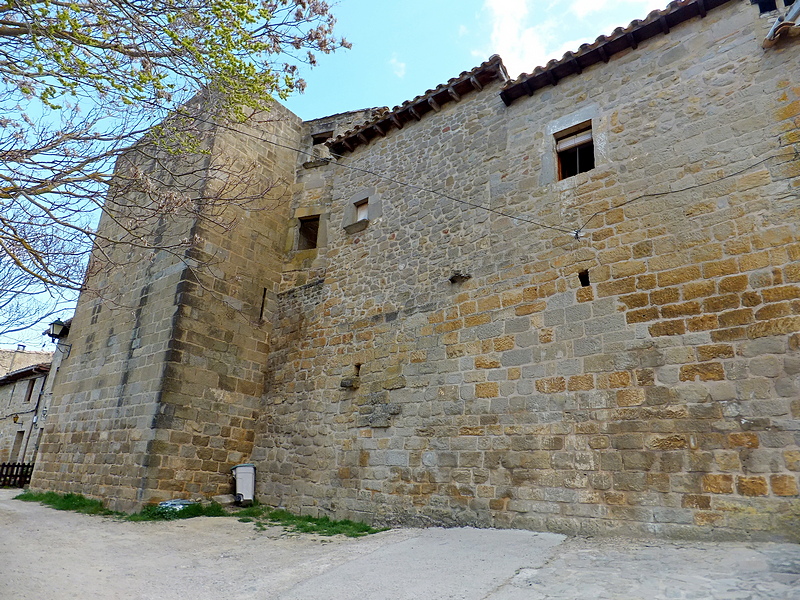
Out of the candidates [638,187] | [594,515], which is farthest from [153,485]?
[638,187]

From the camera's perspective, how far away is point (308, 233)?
11.4 meters

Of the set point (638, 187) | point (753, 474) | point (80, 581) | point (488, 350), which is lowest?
point (80, 581)

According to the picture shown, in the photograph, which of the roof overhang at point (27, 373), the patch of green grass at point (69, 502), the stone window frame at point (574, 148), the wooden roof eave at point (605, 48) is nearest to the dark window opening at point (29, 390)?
the roof overhang at point (27, 373)

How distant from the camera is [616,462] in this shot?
540 cm

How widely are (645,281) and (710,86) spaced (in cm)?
239

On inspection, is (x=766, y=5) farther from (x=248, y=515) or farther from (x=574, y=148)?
(x=248, y=515)

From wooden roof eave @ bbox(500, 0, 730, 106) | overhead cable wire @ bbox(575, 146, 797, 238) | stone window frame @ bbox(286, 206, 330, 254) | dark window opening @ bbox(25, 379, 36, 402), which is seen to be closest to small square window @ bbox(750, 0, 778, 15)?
wooden roof eave @ bbox(500, 0, 730, 106)

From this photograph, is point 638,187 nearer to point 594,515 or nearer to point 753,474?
point 753,474

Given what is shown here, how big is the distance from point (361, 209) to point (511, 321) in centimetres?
420

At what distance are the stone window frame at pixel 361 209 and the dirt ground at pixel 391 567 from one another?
5089 millimetres

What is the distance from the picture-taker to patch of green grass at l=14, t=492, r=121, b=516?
27.6 ft

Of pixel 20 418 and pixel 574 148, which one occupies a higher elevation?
pixel 574 148

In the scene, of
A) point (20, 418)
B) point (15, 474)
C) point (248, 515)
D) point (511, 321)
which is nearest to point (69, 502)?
point (248, 515)

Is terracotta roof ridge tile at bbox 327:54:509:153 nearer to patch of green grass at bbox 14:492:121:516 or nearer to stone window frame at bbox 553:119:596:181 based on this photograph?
stone window frame at bbox 553:119:596:181
